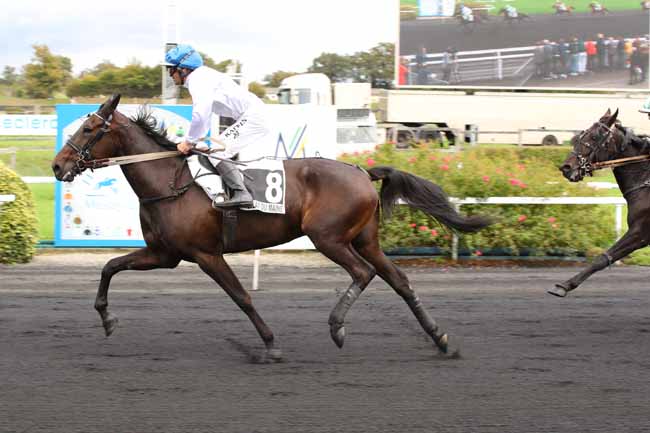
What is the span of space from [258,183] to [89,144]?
1.16 meters

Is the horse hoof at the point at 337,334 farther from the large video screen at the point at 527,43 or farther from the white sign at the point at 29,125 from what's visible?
the large video screen at the point at 527,43

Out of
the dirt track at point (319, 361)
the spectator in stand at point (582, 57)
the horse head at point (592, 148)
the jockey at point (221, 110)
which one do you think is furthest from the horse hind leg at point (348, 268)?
the spectator in stand at point (582, 57)

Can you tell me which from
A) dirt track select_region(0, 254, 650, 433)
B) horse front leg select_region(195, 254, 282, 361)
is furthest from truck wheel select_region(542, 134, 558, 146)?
horse front leg select_region(195, 254, 282, 361)

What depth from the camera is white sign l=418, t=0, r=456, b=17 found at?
99.2 ft

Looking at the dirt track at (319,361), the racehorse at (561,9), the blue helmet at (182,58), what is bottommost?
the dirt track at (319,361)

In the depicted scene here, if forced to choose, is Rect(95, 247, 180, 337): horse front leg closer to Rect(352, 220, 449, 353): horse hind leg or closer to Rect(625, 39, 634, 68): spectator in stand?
Rect(352, 220, 449, 353): horse hind leg

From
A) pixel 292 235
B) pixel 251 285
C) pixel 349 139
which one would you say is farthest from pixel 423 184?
pixel 349 139

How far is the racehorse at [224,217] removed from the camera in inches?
233

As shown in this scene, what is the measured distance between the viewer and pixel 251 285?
29.6ft

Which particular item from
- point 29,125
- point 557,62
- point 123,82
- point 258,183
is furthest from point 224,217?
point 123,82

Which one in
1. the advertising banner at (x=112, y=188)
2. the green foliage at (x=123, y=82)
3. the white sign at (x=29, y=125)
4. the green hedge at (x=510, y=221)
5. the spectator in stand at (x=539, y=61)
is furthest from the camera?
the green foliage at (x=123, y=82)

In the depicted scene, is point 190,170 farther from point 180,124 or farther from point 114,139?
point 180,124

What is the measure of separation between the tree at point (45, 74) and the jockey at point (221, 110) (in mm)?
32322

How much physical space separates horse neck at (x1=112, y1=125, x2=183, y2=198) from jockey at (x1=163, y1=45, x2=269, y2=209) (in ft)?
0.58
